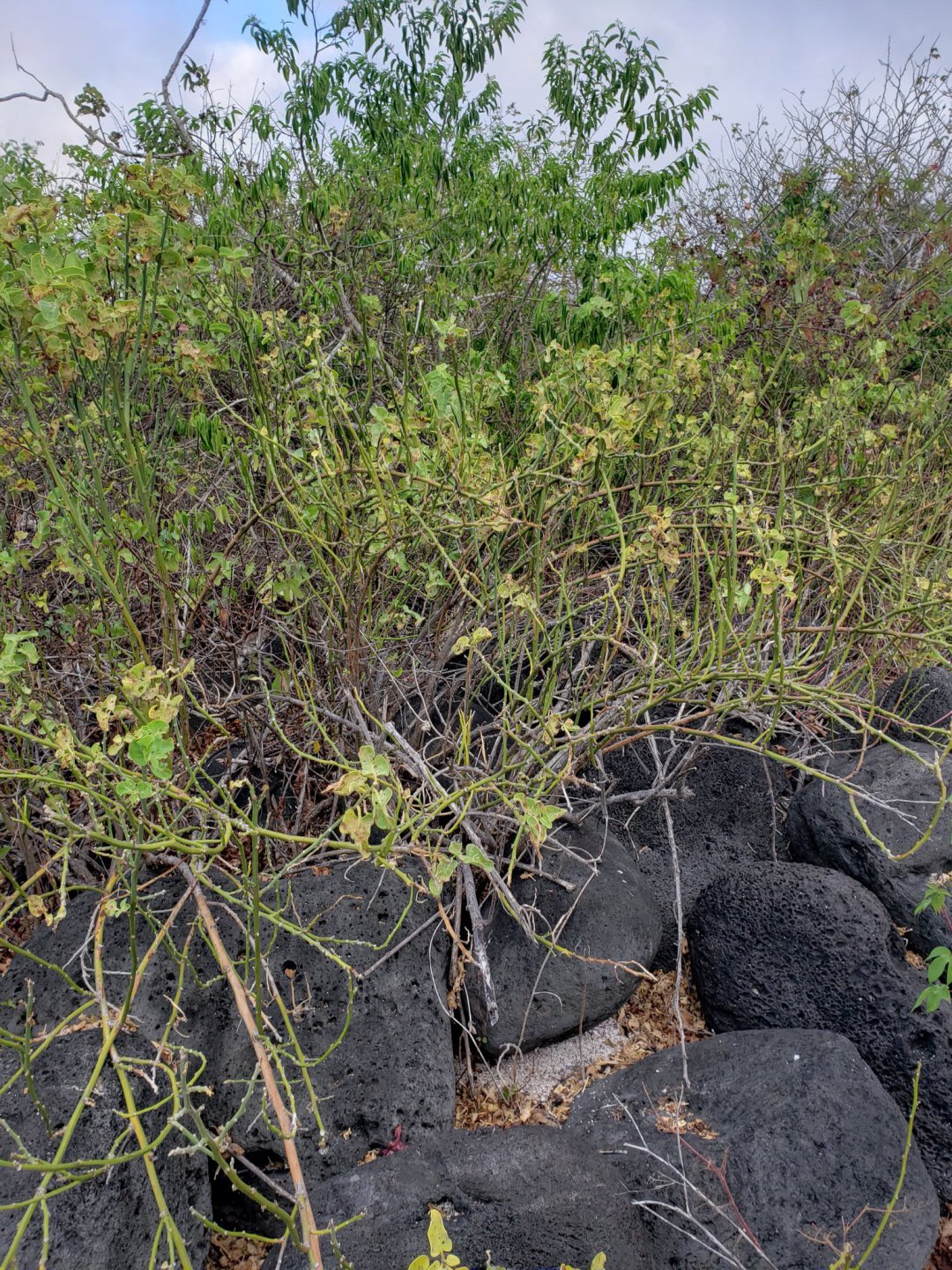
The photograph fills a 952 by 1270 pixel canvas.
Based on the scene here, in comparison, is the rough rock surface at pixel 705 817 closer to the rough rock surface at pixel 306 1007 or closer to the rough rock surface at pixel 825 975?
the rough rock surface at pixel 825 975

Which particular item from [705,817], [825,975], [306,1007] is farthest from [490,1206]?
[705,817]

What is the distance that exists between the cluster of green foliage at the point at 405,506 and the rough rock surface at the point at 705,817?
0.69ft

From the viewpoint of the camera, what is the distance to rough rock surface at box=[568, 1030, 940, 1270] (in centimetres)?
189

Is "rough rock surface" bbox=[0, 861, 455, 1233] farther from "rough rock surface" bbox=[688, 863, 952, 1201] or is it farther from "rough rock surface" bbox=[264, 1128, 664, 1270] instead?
"rough rock surface" bbox=[688, 863, 952, 1201]

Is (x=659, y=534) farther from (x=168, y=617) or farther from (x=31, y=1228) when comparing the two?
(x=31, y=1228)

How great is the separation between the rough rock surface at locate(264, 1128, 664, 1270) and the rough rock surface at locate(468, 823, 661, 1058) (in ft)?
2.05

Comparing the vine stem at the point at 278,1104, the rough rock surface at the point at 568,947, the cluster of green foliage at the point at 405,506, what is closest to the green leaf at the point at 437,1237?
the vine stem at the point at 278,1104

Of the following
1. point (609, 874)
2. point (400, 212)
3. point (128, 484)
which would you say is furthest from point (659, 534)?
point (400, 212)

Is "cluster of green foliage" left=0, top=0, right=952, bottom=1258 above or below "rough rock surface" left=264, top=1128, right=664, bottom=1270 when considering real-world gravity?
above

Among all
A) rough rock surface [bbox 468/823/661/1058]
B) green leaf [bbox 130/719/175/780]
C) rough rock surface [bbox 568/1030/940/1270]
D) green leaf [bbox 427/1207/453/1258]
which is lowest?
rough rock surface [bbox 568/1030/940/1270]

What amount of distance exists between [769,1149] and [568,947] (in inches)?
29.9

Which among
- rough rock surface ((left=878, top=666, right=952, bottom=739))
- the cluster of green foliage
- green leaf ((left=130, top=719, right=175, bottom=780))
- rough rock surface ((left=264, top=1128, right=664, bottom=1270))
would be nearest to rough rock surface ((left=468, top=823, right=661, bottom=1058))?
the cluster of green foliage

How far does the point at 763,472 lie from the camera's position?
388 centimetres

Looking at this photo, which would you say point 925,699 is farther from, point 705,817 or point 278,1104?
point 278,1104
